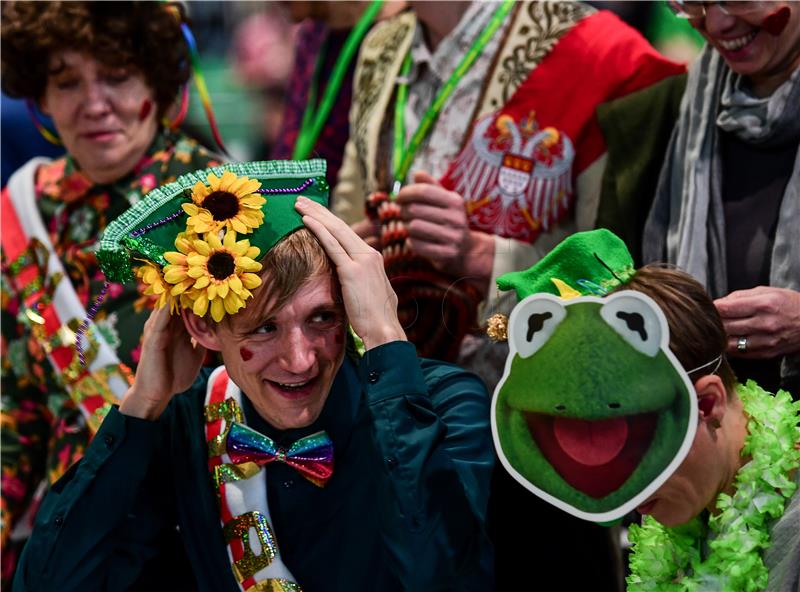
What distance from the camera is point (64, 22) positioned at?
3.03 m

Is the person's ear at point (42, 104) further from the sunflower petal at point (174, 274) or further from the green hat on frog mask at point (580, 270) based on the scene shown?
the green hat on frog mask at point (580, 270)

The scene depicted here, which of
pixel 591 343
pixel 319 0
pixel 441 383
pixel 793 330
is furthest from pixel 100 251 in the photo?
pixel 319 0

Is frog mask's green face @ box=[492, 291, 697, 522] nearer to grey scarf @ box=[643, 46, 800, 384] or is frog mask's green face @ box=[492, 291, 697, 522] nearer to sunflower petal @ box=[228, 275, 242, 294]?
sunflower petal @ box=[228, 275, 242, 294]

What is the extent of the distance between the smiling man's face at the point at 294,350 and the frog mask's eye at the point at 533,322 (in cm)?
44

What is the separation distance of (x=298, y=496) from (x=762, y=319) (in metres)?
0.85

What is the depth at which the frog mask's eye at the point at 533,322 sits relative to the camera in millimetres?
1771

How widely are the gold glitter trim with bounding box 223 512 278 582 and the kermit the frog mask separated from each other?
0.58m

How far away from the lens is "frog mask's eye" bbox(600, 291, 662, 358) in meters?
1.74

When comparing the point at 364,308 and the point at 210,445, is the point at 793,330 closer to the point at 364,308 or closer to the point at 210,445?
the point at 364,308

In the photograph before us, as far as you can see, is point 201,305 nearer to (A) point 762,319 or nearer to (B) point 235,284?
(B) point 235,284

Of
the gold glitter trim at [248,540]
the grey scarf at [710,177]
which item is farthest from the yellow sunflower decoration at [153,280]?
the grey scarf at [710,177]

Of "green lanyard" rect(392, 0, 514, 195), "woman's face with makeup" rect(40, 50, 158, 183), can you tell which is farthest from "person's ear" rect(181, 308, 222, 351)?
"woman's face with makeup" rect(40, 50, 158, 183)

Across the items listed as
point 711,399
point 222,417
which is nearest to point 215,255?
point 222,417

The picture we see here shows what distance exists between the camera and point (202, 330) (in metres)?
2.23
